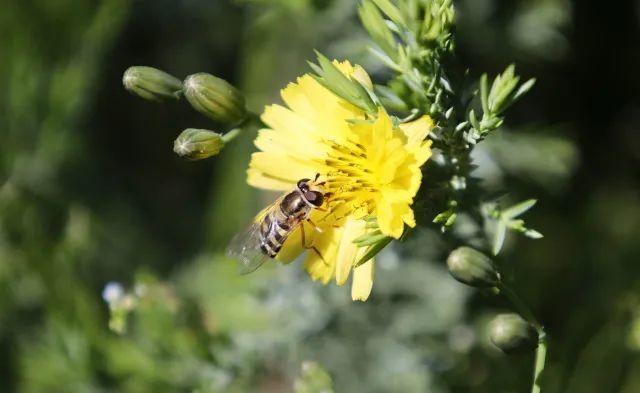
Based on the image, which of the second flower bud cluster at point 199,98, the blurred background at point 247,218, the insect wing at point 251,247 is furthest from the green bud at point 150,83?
the blurred background at point 247,218

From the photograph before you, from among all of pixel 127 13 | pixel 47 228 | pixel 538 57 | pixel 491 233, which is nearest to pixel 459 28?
pixel 538 57

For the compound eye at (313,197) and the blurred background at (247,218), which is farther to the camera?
the blurred background at (247,218)

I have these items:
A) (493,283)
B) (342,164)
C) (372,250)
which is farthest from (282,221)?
(493,283)

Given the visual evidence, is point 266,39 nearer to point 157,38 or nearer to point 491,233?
point 157,38

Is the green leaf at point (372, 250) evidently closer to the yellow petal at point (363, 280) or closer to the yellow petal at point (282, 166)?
the yellow petal at point (363, 280)

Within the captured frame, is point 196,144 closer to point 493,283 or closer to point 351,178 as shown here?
point 351,178

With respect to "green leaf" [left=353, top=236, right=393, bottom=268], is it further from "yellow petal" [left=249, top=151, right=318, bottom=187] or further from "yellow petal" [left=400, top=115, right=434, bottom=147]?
"yellow petal" [left=249, top=151, right=318, bottom=187]

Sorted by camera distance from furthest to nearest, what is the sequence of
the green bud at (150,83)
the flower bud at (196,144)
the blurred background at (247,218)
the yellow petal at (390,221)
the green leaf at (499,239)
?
the blurred background at (247,218)
the green bud at (150,83)
the flower bud at (196,144)
the green leaf at (499,239)
the yellow petal at (390,221)
